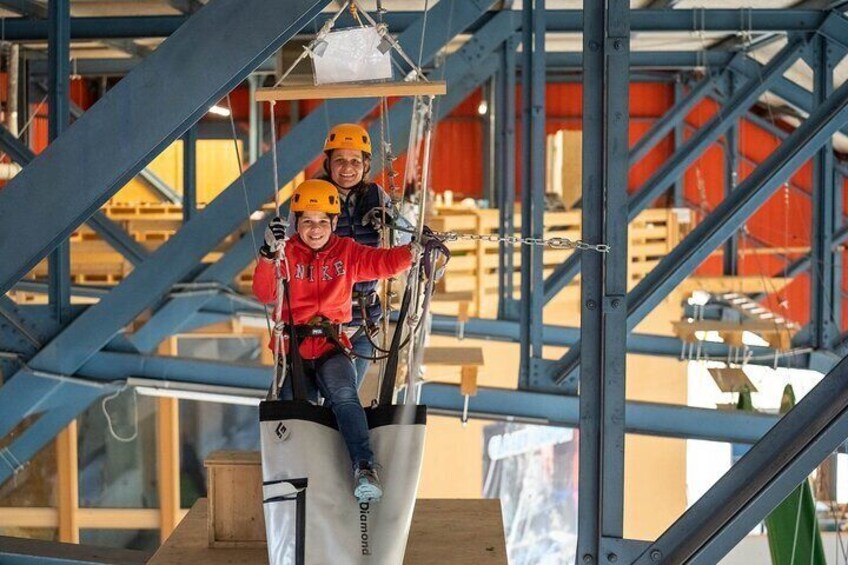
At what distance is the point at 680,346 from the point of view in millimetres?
13555

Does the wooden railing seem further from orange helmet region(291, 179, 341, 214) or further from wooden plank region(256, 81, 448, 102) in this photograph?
wooden plank region(256, 81, 448, 102)

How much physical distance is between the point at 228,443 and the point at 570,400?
30.9 ft

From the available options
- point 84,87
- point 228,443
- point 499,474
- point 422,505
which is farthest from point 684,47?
point 422,505

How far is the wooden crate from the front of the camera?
18.7 feet

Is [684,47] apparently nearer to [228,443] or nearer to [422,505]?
[228,443]

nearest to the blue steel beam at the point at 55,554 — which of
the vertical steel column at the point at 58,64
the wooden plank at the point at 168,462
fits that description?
the vertical steel column at the point at 58,64

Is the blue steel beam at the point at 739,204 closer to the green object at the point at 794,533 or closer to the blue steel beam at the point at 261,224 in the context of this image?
the green object at the point at 794,533

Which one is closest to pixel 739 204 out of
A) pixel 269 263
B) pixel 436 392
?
pixel 436 392

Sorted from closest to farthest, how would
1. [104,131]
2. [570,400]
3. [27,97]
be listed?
[104,131] < [570,400] < [27,97]

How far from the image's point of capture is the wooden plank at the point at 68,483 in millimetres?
18359

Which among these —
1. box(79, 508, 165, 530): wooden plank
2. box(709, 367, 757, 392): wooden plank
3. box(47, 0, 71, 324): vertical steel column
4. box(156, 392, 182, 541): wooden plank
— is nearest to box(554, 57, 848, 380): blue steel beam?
box(709, 367, 757, 392): wooden plank

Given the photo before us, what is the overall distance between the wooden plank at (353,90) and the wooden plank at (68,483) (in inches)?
548

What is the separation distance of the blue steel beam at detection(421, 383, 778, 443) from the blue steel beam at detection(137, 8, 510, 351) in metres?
2.23

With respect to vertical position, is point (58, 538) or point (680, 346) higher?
point (680, 346)
